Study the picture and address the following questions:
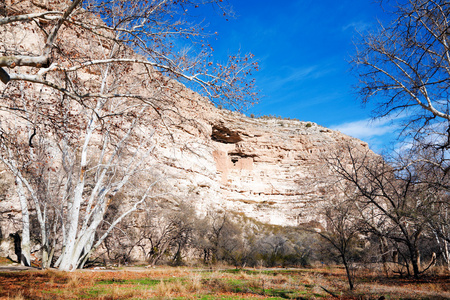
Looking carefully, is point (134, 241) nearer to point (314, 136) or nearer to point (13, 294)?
point (13, 294)

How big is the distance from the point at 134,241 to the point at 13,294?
14.9 meters

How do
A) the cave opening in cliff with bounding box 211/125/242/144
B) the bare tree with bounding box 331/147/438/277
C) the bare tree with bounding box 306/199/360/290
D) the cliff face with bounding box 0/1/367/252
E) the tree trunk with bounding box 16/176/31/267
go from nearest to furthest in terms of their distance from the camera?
1. the bare tree with bounding box 306/199/360/290
2. the bare tree with bounding box 331/147/438/277
3. the tree trunk with bounding box 16/176/31/267
4. the cliff face with bounding box 0/1/367/252
5. the cave opening in cliff with bounding box 211/125/242/144

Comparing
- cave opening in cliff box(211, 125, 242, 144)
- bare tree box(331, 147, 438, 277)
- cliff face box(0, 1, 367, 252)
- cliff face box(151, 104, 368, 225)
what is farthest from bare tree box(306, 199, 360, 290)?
cave opening in cliff box(211, 125, 242, 144)

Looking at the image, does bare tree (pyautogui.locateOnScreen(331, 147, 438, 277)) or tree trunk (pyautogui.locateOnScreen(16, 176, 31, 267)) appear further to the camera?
tree trunk (pyautogui.locateOnScreen(16, 176, 31, 267))

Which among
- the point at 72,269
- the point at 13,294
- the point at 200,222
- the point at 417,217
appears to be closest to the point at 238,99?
the point at 13,294

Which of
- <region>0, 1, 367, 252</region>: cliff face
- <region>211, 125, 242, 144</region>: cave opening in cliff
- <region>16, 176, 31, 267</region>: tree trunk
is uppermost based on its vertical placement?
<region>211, 125, 242, 144</region>: cave opening in cliff

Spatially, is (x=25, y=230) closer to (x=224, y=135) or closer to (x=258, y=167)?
(x=258, y=167)

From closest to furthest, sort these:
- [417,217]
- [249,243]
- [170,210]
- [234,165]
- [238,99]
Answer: [238,99] < [417,217] < [170,210] < [249,243] < [234,165]

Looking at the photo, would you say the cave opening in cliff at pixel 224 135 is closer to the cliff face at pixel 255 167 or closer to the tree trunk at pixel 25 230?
the cliff face at pixel 255 167

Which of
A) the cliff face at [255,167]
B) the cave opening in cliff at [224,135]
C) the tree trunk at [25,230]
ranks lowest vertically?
the tree trunk at [25,230]

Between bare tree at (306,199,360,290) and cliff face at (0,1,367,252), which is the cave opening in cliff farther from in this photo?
bare tree at (306,199,360,290)

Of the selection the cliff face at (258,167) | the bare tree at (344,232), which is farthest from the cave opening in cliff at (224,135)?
the bare tree at (344,232)

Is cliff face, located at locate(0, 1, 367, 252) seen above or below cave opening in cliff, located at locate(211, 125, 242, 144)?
below

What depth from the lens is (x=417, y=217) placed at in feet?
31.8
